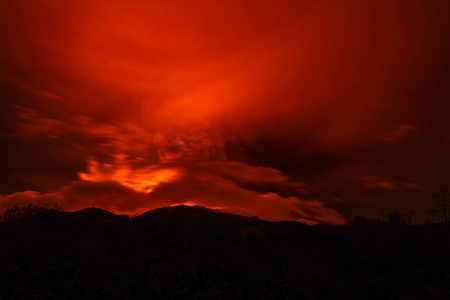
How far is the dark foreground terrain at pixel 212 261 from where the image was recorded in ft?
51.2

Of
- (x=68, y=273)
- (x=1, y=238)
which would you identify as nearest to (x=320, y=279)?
(x=68, y=273)

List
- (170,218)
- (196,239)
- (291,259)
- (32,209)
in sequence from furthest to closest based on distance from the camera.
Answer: (32,209) → (170,218) → (196,239) → (291,259)

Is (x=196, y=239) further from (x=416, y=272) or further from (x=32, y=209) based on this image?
(x=32, y=209)

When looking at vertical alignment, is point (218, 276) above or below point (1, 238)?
below

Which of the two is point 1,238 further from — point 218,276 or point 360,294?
point 360,294

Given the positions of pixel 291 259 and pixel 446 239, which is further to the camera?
pixel 446 239

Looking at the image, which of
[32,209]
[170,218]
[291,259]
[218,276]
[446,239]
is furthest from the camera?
[32,209]

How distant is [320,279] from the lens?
17141 mm

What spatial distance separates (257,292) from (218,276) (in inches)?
A: 82.3

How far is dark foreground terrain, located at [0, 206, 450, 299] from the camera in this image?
51.2ft

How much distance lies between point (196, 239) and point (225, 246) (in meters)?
1.74

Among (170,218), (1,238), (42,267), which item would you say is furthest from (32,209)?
(42,267)

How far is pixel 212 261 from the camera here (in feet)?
58.2

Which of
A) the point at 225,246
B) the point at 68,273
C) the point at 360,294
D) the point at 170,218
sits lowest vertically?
the point at 360,294
